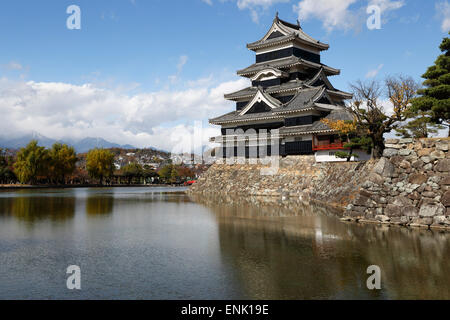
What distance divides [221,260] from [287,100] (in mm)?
30559

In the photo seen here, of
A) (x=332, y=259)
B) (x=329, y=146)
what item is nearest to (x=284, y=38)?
(x=329, y=146)

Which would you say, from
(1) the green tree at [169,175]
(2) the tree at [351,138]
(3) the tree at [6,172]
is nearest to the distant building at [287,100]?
(2) the tree at [351,138]

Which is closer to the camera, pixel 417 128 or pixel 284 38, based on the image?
pixel 417 128

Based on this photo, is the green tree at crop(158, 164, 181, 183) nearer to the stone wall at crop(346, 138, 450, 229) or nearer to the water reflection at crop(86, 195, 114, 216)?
the water reflection at crop(86, 195, 114, 216)

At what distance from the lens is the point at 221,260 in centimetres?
1001

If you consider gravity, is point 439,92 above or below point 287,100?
below

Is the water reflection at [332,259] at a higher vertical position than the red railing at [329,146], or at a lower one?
lower

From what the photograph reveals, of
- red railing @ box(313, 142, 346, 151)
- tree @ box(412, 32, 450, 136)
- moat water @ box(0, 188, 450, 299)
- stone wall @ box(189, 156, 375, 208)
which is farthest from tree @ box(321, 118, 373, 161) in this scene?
moat water @ box(0, 188, 450, 299)

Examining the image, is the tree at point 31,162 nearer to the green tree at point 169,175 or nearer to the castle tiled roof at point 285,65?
the green tree at point 169,175

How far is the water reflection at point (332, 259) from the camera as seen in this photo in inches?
295

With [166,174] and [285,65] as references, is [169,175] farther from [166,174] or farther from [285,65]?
[285,65]

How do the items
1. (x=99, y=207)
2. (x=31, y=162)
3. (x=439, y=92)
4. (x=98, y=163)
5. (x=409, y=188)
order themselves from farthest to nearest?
(x=98, y=163) → (x=31, y=162) → (x=99, y=207) → (x=439, y=92) → (x=409, y=188)

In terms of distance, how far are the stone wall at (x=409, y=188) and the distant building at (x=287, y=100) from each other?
15633mm
